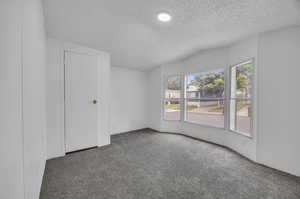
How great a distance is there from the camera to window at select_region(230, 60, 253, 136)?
8.00 ft

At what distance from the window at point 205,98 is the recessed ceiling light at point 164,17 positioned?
6.59ft

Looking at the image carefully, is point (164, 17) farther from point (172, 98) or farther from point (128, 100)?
point (128, 100)

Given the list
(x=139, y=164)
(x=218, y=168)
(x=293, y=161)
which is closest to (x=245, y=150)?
(x=293, y=161)

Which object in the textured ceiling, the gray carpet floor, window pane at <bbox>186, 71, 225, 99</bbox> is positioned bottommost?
the gray carpet floor

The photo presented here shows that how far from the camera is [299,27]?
6.15 ft

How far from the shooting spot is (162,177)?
71.0 inches

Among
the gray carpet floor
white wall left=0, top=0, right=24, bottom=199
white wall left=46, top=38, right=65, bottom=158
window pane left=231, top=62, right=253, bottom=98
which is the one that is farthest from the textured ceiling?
the gray carpet floor

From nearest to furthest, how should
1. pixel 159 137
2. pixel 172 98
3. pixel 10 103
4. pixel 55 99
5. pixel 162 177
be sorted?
pixel 10 103 → pixel 162 177 → pixel 55 99 → pixel 159 137 → pixel 172 98

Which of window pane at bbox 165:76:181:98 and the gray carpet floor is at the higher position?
window pane at bbox 165:76:181:98

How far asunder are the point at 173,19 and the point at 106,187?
8.79ft

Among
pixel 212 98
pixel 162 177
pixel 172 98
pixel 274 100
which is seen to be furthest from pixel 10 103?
pixel 172 98

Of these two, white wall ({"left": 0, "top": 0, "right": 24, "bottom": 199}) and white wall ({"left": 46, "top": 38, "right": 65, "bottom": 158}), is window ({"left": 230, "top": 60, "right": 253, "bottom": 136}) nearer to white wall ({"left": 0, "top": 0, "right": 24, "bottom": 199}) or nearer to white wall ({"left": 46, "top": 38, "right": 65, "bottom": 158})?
white wall ({"left": 0, "top": 0, "right": 24, "bottom": 199})

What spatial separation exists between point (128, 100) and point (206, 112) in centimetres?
255

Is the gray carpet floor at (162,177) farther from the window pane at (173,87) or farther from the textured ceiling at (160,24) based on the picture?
the textured ceiling at (160,24)
